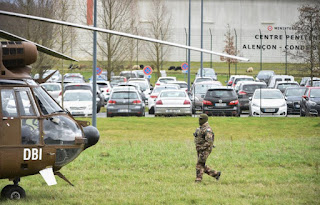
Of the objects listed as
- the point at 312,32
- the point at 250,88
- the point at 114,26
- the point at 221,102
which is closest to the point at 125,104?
the point at 221,102

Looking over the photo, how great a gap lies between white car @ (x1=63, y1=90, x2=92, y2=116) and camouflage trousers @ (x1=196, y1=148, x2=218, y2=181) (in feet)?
58.9

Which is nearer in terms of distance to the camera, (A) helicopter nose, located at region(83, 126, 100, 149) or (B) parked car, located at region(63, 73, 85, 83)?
(A) helicopter nose, located at region(83, 126, 100, 149)

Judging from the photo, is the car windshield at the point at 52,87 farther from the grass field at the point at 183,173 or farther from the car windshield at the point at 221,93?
the grass field at the point at 183,173

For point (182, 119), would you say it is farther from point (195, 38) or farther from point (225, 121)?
point (195, 38)

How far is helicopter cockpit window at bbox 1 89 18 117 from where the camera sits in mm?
Answer: 10094

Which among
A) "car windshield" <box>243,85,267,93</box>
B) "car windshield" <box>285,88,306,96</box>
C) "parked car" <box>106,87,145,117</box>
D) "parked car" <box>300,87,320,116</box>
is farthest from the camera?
"car windshield" <box>243,85,267,93</box>

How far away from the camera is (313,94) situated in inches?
1180

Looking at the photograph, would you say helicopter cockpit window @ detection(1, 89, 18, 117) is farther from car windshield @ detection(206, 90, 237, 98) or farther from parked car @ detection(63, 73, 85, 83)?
parked car @ detection(63, 73, 85, 83)

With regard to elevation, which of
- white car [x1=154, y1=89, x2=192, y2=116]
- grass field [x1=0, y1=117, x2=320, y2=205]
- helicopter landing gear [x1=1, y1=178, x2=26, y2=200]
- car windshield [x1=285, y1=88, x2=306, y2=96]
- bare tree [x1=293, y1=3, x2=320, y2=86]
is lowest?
grass field [x1=0, y1=117, x2=320, y2=205]

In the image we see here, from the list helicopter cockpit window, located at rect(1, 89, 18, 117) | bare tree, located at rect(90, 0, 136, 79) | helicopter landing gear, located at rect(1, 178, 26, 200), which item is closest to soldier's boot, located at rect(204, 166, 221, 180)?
helicopter landing gear, located at rect(1, 178, 26, 200)

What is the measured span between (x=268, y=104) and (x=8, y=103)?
21140 mm

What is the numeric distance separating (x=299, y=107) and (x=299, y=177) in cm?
1987

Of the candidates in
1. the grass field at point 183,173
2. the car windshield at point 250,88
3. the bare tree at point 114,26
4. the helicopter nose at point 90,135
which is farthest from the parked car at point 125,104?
the helicopter nose at point 90,135

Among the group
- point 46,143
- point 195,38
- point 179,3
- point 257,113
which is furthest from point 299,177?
point 179,3
